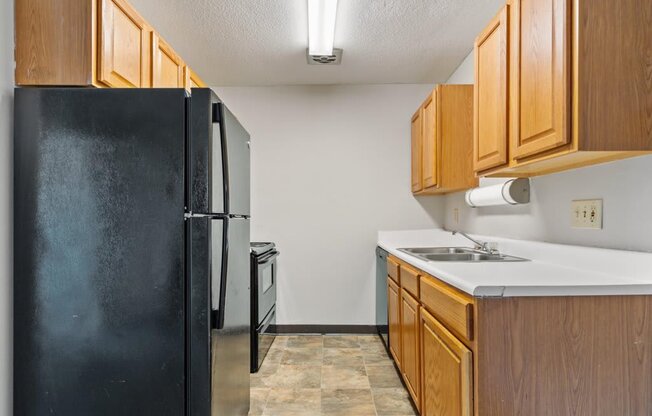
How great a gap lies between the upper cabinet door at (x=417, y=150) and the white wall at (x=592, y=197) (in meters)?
0.90

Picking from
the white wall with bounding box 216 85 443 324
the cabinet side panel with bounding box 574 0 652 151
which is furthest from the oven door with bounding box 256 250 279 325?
the cabinet side panel with bounding box 574 0 652 151

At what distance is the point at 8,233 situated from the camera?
62.6 inches

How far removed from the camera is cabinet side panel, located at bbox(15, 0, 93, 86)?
1.69 m

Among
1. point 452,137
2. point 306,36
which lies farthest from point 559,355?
point 306,36

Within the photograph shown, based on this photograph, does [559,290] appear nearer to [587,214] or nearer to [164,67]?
[587,214]

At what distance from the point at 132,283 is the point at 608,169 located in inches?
73.8

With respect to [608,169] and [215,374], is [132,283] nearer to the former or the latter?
[215,374]

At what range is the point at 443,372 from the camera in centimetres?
177

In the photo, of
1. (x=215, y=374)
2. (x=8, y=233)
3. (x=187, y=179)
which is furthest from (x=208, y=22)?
(x=215, y=374)

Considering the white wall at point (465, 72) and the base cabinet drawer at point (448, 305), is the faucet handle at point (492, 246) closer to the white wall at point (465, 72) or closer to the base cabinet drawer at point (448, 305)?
the base cabinet drawer at point (448, 305)

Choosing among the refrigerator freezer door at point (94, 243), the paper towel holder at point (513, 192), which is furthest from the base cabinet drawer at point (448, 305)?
the refrigerator freezer door at point (94, 243)

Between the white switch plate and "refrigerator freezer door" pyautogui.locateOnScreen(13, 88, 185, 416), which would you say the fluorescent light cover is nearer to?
"refrigerator freezer door" pyautogui.locateOnScreen(13, 88, 185, 416)

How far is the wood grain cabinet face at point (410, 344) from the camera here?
2.24 meters

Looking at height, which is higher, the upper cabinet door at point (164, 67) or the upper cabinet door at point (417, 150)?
the upper cabinet door at point (164, 67)
